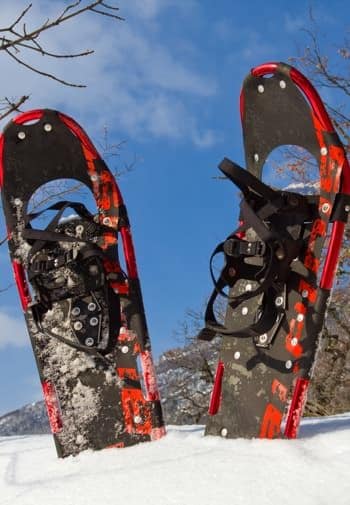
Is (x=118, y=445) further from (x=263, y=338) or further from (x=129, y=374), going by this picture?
(x=263, y=338)

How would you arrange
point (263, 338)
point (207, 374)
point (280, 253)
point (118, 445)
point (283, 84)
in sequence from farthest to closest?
point (207, 374) → point (118, 445) → point (283, 84) → point (263, 338) → point (280, 253)

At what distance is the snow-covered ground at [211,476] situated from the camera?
68.5 inches

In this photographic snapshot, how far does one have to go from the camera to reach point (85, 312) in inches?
116

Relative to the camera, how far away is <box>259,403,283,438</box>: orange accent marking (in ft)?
7.95

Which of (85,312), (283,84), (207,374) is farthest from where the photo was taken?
(207,374)

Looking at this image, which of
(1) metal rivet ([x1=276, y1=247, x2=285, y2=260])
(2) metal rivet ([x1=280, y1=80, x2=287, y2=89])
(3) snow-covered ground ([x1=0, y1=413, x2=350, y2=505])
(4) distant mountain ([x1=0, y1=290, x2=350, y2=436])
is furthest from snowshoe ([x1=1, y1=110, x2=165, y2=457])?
(4) distant mountain ([x1=0, y1=290, x2=350, y2=436])

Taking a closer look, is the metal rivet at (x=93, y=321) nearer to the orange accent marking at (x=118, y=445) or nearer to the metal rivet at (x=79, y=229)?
the metal rivet at (x=79, y=229)

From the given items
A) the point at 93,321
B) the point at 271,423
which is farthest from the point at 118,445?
the point at 271,423

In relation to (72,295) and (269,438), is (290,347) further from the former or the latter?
(72,295)

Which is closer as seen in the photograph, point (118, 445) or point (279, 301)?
point (279, 301)

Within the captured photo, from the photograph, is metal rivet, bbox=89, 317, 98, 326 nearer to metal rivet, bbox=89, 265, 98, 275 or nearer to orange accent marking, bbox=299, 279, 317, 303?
metal rivet, bbox=89, 265, 98, 275

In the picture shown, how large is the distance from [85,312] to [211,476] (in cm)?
126

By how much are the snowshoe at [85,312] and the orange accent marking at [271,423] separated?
0.54 meters

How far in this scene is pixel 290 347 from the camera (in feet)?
8.11
